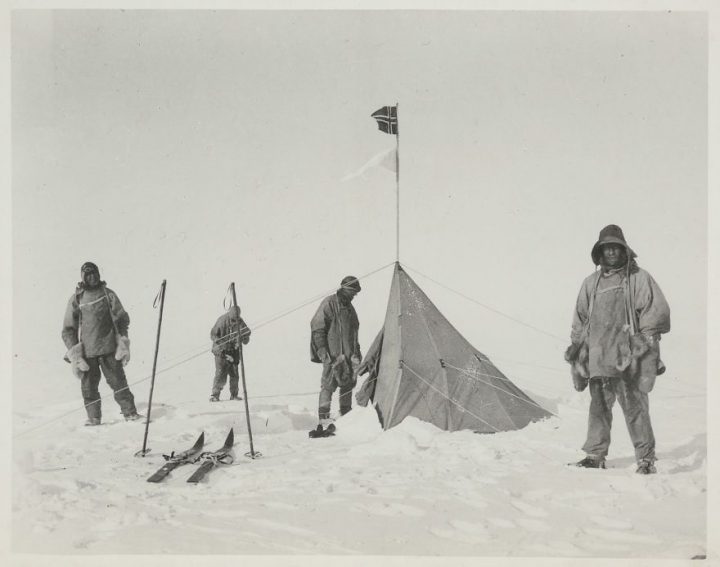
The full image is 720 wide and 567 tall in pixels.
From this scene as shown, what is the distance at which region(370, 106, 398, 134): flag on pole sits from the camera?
6910 mm

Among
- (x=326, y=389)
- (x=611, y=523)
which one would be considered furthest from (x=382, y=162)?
(x=611, y=523)

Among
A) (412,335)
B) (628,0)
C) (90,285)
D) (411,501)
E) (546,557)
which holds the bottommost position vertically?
(546,557)

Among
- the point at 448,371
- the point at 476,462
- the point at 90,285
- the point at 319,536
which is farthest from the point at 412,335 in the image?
the point at 90,285

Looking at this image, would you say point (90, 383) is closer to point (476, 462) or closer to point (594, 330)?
point (476, 462)

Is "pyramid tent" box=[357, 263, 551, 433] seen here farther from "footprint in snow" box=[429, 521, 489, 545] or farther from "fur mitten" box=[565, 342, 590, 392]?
"footprint in snow" box=[429, 521, 489, 545]

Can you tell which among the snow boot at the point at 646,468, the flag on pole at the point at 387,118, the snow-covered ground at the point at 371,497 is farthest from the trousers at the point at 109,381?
the snow boot at the point at 646,468

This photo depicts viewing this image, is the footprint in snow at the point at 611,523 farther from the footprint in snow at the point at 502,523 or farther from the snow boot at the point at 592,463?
the snow boot at the point at 592,463

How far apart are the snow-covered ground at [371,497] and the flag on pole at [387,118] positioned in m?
2.75

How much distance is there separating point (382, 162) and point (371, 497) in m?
3.45

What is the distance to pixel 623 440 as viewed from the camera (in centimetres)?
611

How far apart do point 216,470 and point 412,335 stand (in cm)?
230

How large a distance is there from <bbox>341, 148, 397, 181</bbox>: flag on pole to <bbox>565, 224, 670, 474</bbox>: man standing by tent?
2321mm

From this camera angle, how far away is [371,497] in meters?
4.82

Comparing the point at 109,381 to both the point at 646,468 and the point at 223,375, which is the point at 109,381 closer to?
the point at 223,375
